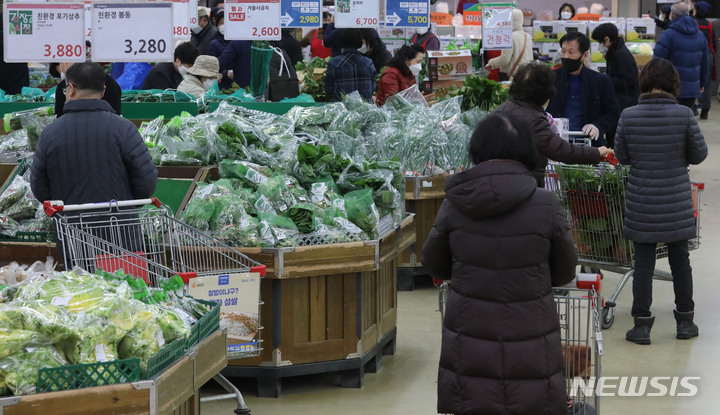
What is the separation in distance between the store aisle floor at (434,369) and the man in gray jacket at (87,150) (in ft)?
3.96

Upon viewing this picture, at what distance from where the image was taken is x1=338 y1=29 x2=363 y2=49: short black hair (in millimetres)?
9516

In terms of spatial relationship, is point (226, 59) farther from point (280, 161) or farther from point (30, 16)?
point (280, 161)

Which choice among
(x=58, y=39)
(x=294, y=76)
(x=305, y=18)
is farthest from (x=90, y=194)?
(x=305, y=18)

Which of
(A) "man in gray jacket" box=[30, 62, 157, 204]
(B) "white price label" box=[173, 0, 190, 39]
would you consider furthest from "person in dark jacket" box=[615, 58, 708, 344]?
(B) "white price label" box=[173, 0, 190, 39]

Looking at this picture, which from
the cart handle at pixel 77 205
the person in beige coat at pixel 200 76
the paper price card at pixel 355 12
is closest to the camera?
the cart handle at pixel 77 205

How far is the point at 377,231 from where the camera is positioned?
18.0ft

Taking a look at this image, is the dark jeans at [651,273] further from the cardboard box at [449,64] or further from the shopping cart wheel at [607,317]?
the cardboard box at [449,64]

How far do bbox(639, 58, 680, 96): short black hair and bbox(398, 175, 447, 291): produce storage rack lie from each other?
5.79ft

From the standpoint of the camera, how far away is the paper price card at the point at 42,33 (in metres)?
6.63

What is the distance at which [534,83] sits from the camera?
206 inches

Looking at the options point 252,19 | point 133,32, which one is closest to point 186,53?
point 252,19

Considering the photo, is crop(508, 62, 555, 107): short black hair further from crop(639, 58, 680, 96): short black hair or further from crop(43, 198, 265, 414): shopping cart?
crop(43, 198, 265, 414): shopping cart

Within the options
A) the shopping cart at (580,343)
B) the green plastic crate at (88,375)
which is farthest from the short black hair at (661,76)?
the green plastic crate at (88,375)

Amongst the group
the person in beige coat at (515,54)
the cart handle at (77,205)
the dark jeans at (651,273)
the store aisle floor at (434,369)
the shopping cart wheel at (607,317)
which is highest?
the person in beige coat at (515,54)
